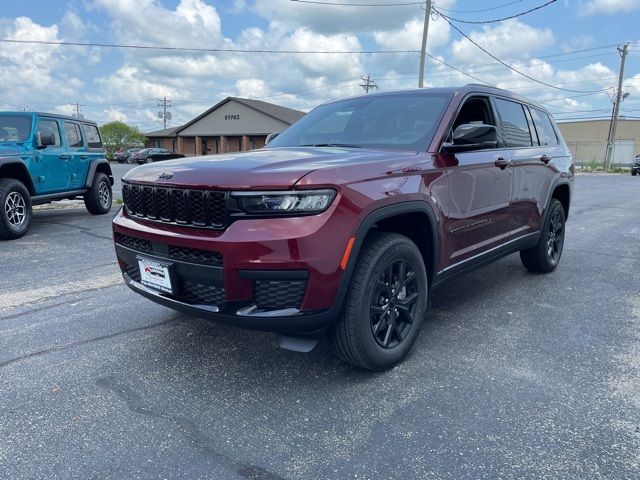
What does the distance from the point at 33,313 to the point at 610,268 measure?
5999 millimetres

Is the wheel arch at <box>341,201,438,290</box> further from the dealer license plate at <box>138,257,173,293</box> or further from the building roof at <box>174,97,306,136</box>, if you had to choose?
the building roof at <box>174,97,306,136</box>

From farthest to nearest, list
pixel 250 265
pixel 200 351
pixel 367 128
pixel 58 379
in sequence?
pixel 367 128, pixel 200 351, pixel 58 379, pixel 250 265

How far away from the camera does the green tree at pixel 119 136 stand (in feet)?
180

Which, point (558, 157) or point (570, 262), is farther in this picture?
point (570, 262)

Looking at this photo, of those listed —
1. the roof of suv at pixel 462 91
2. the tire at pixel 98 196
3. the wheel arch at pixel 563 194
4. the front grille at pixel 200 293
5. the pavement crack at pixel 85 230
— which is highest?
the roof of suv at pixel 462 91

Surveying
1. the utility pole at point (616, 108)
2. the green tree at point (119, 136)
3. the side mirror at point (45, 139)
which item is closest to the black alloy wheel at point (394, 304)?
the side mirror at point (45, 139)

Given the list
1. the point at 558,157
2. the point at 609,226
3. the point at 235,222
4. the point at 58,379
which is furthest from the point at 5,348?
the point at 609,226

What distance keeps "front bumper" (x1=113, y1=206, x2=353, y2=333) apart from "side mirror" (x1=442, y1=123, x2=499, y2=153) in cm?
123

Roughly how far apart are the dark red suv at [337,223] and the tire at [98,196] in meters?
6.68

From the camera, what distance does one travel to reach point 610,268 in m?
5.69

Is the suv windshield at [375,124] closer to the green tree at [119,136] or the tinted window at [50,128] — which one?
the tinted window at [50,128]

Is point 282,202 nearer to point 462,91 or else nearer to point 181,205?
point 181,205

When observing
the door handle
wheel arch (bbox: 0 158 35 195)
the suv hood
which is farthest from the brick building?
the suv hood

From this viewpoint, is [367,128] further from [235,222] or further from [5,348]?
[5,348]
